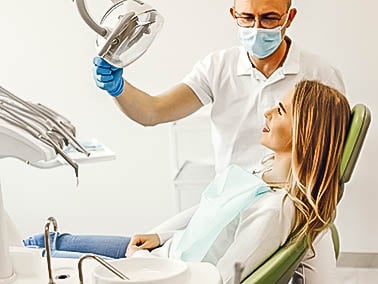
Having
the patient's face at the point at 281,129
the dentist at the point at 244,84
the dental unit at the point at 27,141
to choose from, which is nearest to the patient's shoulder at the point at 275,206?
the patient's face at the point at 281,129

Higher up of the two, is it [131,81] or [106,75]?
[106,75]

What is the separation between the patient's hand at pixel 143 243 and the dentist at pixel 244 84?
402mm

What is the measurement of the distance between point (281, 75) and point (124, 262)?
3.81 feet

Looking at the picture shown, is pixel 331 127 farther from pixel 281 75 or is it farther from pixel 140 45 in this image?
pixel 140 45

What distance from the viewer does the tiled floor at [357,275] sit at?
8.35 ft

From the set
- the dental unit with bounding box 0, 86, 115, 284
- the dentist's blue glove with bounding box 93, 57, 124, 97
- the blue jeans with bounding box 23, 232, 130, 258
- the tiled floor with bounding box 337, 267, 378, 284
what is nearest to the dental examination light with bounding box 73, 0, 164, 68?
the dental unit with bounding box 0, 86, 115, 284

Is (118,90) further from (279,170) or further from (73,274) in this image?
(73,274)

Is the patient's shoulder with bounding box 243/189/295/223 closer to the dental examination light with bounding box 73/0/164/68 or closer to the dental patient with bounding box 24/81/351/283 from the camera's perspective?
the dental patient with bounding box 24/81/351/283

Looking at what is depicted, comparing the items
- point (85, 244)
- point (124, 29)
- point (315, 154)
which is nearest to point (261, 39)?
point (315, 154)

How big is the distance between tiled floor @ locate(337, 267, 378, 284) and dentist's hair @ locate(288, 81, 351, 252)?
3.70 ft

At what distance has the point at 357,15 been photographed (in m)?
2.51

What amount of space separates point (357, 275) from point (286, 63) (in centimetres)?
111

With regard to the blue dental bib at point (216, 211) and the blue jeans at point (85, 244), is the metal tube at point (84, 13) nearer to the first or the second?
the blue dental bib at point (216, 211)

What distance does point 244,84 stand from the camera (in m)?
1.99
